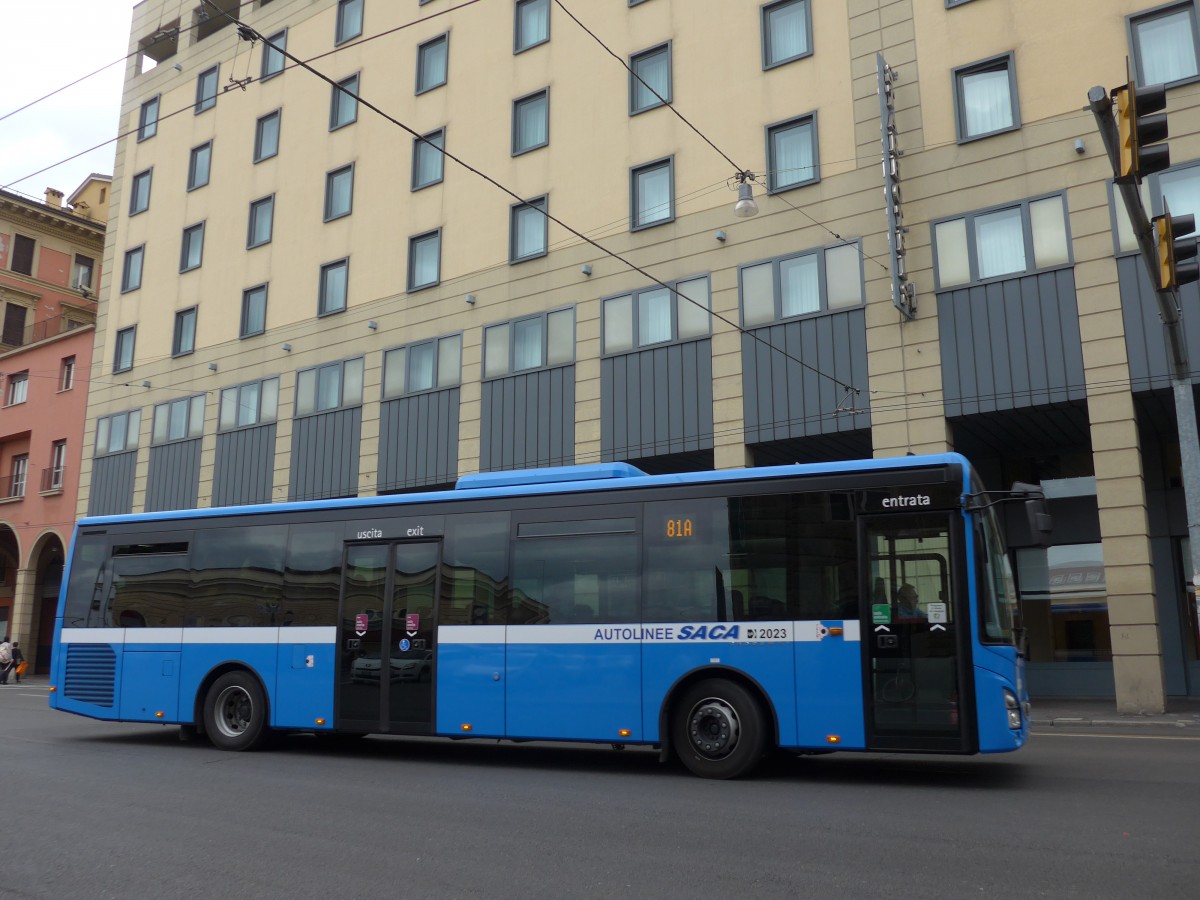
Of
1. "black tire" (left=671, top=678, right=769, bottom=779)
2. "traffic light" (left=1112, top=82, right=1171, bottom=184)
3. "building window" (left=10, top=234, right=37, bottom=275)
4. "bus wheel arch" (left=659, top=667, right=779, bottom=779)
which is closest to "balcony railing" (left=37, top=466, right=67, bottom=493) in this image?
"building window" (left=10, top=234, right=37, bottom=275)

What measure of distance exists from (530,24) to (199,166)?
575 inches

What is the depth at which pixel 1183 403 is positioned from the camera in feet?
A: 43.4

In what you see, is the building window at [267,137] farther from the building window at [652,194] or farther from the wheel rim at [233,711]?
the wheel rim at [233,711]

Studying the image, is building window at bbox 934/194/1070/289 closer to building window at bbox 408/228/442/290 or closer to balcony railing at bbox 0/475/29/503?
building window at bbox 408/228/442/290

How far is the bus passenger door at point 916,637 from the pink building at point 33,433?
3475 cm

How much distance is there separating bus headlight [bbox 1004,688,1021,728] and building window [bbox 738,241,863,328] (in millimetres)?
12383

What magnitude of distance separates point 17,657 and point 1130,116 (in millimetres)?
37072

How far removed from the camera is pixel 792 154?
2216 centimetres

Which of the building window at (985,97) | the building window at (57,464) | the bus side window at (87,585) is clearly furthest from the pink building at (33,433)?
the building window at (985,97)

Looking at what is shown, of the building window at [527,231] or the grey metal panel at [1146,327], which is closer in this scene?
the grey metal panel at [1146,327]

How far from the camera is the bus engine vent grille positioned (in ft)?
45.3

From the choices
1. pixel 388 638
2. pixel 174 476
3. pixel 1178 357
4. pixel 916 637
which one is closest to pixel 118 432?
pixel 174 476

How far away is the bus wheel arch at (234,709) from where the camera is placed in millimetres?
12797

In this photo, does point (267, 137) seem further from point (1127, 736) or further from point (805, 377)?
point (1127, 736)
